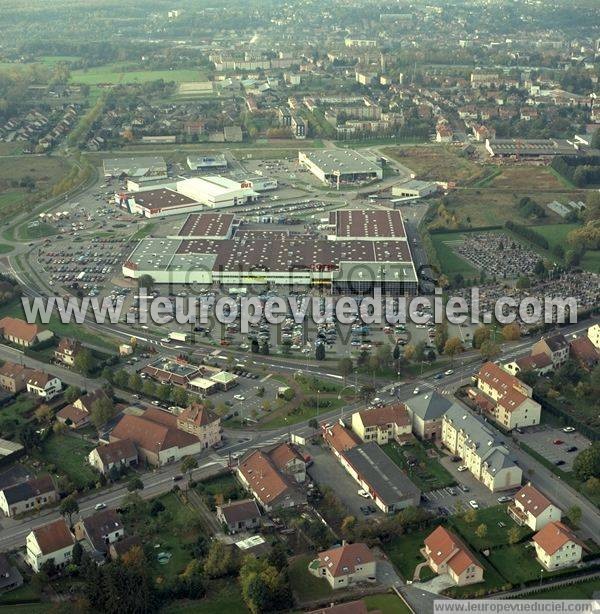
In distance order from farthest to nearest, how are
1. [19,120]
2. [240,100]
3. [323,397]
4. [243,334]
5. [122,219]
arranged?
[240,100] < [19,120] < [122,219] < [243,334] < [323,397]

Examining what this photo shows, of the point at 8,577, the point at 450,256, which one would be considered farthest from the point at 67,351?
the point at 450,256

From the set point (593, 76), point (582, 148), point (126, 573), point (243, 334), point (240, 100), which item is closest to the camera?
point (126, 573)

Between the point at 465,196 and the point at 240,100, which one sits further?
the point at 240,100

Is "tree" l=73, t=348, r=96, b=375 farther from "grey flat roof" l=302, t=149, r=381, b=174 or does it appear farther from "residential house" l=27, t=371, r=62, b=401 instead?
"grey flat roof" l=302, t=149, r=381, b=174

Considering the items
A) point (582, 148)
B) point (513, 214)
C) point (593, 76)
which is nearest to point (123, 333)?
point (513, 214)

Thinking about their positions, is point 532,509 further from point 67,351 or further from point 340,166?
point 340,166

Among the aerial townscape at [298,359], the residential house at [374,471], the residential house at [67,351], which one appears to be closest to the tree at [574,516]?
the aerial townscape at [298,359]

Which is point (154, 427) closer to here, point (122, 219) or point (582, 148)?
point (122, 219)
